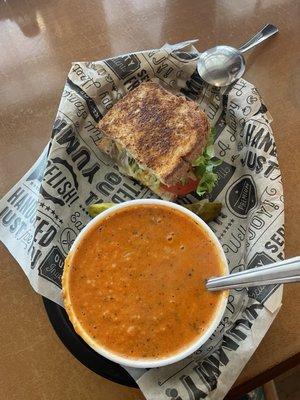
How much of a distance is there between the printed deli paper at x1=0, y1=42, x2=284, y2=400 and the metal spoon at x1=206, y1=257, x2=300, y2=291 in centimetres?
15

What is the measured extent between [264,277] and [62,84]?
0.82 meters

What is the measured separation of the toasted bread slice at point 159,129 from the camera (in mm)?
1148

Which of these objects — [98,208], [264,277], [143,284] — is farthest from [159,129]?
[264,277]

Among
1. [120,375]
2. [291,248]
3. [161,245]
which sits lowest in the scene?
[120,375]

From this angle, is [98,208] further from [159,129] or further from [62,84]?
[62,84]

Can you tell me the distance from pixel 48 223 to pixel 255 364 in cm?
55

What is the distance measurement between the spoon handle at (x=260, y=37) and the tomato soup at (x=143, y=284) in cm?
58

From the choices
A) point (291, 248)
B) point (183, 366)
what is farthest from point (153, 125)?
point (183, 366)

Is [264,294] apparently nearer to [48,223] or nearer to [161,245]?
[161,245]

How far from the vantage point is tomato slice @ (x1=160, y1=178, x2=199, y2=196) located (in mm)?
1171

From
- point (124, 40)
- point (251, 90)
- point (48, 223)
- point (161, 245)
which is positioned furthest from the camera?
point (124, 40)

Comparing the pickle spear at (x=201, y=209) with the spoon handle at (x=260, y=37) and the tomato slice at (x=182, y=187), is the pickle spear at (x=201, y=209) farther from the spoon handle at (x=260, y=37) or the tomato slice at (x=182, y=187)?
the spoon handle at (x=260, y=37)

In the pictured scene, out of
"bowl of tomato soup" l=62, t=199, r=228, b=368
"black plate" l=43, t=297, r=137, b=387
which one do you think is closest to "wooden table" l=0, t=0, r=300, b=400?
"black plate" l=43, t=297, r=137, b=387

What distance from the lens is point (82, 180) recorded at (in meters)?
1.21
